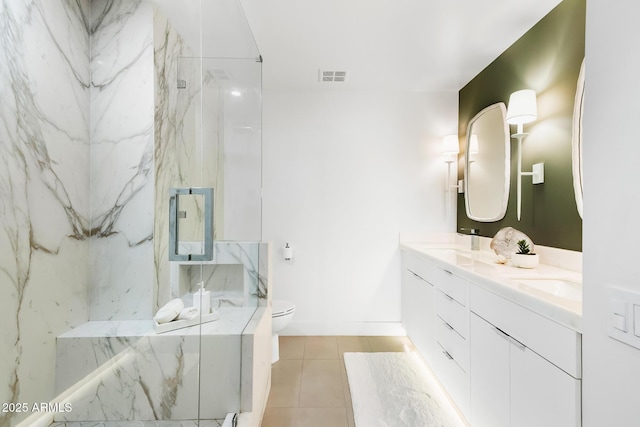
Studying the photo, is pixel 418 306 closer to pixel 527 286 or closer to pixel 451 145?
pixel 527 286

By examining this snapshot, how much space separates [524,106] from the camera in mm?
1911

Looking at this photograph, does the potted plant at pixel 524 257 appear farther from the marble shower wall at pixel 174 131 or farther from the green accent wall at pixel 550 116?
the marble shower wall at pixel 174 131

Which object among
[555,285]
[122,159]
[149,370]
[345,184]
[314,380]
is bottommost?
[314,380]

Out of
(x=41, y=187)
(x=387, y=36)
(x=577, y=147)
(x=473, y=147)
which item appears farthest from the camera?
(x=473, y=147)

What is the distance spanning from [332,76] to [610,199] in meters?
2.34

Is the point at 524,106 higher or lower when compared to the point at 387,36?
lower

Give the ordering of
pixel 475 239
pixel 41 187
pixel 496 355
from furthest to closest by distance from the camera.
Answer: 1. pixel 475 239
2. pixel 496 355
3. pixel 41 187

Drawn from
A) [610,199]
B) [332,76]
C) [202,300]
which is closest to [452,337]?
[610,199]

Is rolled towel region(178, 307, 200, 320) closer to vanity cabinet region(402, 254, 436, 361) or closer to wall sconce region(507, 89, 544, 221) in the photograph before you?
vanity cabinet region(402, 254, 436, 361)

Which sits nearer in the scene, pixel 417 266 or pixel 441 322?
pixel 441 322

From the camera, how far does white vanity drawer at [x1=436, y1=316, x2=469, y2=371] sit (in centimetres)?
164

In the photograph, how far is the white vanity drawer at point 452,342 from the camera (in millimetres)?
1638

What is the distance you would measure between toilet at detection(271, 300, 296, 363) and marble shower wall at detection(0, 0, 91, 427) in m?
1.32

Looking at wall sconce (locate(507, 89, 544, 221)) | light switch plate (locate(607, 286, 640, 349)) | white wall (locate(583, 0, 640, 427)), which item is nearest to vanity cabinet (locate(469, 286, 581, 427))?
white wall (locate(583, 0, 640, 427))
